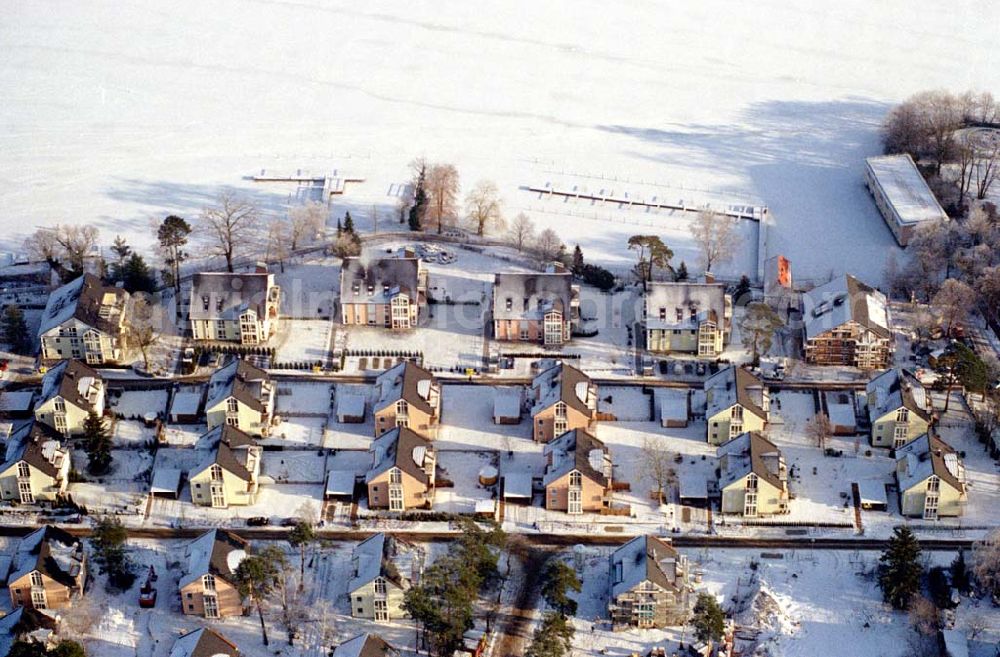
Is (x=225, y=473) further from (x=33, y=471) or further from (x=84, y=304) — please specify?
(x=84, y=304)

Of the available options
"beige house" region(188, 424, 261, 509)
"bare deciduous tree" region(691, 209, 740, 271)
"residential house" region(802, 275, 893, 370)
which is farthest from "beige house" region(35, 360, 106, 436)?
Answer: "residential house" region(802, 275, 893, 370)

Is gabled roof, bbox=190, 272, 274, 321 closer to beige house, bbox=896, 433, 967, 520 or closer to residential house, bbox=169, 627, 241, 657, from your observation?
residential house, bbox=169, 627, 241, 657

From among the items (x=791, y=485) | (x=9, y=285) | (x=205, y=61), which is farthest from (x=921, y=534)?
(x=205, y=61)

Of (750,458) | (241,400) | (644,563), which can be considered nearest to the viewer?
(644,563)

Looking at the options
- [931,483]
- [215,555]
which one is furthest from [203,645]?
[931,483]

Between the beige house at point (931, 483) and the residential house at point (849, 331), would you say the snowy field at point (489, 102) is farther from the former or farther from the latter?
the beige house at point (931, 483)

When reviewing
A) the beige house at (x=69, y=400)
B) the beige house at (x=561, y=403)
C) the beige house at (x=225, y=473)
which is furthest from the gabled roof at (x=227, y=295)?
the beige house at (x=561, y=403)
